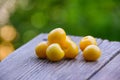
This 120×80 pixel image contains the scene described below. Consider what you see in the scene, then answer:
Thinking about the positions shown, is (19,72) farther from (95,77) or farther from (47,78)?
(95,77)

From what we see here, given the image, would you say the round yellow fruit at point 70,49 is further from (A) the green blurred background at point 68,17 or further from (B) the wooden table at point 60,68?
(A) the green blurred background at point 68,17

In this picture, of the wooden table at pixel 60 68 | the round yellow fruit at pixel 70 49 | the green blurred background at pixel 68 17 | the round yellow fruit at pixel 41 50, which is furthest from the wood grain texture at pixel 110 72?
the green blurred background at pixel 68 17

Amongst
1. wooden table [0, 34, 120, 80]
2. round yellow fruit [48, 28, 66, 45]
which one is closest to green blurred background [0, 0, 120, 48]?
wooden table [0, 34, 120, 80]

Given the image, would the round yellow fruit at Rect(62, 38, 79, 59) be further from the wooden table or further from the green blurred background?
the green blurred background

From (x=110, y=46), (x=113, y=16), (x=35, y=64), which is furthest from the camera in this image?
(x=113, y=16)

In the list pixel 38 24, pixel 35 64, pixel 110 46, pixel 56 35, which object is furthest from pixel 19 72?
pixel 38 24

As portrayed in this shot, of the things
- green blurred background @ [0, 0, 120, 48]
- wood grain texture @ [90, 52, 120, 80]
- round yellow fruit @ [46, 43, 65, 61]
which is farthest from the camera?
green blurred background @ [0, 0, 120, 48]

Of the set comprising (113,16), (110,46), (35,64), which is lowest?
(113,16)
